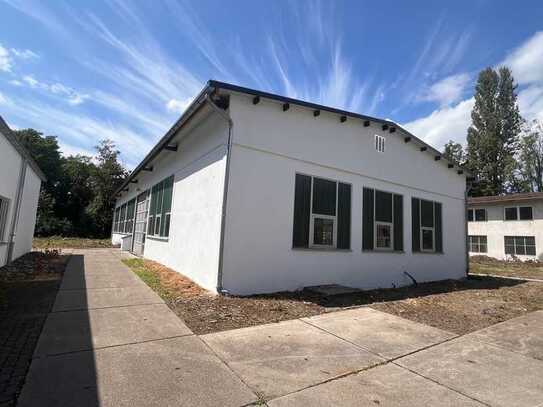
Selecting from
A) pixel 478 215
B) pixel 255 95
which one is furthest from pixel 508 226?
pixel 255 95

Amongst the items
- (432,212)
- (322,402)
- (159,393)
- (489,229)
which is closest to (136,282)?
(159,393)

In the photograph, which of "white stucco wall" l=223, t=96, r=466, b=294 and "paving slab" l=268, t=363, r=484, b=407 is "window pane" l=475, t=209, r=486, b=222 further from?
"paving slab" l=268, t=363, r=484, b=407

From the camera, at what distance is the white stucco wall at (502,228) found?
73.6ft

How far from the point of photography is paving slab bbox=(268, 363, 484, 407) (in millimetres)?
2969

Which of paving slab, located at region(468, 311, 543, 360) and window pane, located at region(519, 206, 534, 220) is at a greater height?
window pane, located at region(519, 206, 534, 220)

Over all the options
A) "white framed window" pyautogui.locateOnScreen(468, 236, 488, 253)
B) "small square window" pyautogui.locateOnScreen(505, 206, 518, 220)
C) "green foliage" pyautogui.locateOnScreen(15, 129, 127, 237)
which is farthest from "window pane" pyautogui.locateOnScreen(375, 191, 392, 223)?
"green foliage" pyautogui.locateOnScreen(15, 129, 127, 237)

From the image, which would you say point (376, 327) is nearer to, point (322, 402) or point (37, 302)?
point (322, 402)

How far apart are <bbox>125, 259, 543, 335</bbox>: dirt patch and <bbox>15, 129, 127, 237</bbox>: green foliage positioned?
86.3ft

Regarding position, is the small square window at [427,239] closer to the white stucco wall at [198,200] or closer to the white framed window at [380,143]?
the white framed window at [380,143]

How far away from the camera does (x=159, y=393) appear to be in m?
2.99

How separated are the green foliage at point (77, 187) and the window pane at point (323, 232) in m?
27.9

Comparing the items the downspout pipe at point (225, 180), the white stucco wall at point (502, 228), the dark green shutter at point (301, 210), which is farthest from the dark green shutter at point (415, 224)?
the white stucco wall at point (502, 228)

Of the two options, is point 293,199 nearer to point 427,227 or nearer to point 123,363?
point 123,363

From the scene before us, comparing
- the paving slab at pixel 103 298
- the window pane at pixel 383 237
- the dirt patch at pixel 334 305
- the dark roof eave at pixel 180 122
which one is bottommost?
the paving slab at pixel 103 298
